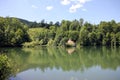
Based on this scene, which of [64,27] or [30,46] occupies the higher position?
[64,27]

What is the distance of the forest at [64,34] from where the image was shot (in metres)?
60.0

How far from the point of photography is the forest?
60.0 metres

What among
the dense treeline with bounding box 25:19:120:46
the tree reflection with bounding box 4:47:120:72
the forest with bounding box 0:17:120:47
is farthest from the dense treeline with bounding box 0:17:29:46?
the tree reflection with bounding box 4:47:120:72

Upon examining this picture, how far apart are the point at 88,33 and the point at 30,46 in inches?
737

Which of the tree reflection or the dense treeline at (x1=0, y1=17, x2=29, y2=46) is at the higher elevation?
the dense treeline at (x1=0, y1=17, x2=29, y2=46)

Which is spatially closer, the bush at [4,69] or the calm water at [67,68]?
the bush at [4,69]

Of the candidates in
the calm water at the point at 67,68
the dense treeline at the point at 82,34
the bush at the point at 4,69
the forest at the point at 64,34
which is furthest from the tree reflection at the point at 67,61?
the dense treeline at the point at 82,34

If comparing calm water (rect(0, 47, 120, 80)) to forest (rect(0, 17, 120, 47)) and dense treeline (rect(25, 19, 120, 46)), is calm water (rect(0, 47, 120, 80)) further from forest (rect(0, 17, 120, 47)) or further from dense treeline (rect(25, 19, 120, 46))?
dense treeline (rect(25, 19, 120, 46))

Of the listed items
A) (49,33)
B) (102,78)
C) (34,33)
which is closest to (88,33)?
(49,33)

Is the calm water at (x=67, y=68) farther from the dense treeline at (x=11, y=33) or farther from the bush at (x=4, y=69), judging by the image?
the dense treeline at (x=11, y=33)

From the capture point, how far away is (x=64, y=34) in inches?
2749

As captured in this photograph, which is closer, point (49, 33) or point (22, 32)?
point (22, 32)

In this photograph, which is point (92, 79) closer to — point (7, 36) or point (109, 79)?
point (109, 79)

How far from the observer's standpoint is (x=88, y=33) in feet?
225
